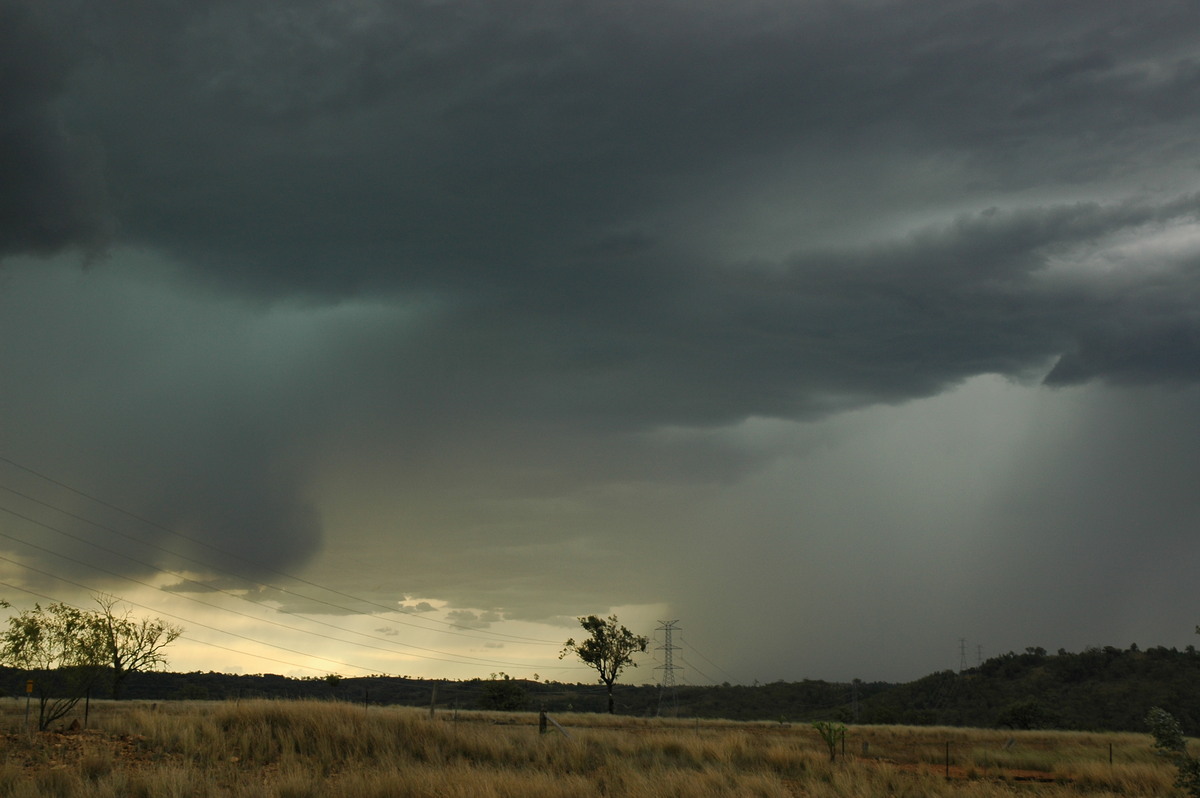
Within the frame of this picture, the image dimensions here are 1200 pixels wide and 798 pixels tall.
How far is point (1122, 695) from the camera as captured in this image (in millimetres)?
104250

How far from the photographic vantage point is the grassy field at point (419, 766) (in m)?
20.1

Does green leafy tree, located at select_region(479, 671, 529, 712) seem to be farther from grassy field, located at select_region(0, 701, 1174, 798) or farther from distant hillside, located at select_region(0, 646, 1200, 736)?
grassy field, located at select_region(0, 701, 1174, 798)

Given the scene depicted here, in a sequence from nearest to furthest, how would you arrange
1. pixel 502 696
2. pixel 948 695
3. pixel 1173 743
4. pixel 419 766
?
pixel 1173 743
pixel 419 766
pixel 502 696
pixel 948 695

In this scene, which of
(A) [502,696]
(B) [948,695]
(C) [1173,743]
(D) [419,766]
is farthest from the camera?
(B) [948,695]

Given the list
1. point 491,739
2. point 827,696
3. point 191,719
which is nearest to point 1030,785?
point 491,739

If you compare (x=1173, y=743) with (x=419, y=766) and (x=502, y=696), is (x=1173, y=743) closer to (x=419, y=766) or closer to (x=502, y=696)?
(x=419, y=766)

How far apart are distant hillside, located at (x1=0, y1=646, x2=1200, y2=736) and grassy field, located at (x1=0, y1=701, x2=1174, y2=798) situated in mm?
51072

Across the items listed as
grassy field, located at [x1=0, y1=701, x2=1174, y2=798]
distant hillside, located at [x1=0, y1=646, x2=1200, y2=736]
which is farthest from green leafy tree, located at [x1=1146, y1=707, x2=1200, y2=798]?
distant hillside, located at [x1=0, y1=646, x2=1200, y2=736]

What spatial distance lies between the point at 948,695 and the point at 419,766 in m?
123

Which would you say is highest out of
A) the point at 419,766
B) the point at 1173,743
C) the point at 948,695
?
the point at 1173,743

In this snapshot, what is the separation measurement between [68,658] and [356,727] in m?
12.1

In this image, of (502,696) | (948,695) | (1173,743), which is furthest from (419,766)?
(948,695)

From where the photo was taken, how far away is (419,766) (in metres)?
24.5

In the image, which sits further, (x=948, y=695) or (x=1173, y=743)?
(x=948, y=695)
